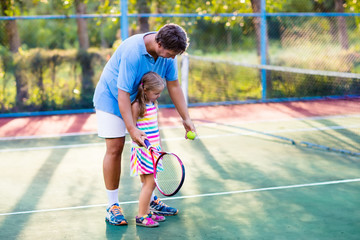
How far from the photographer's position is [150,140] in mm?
4395

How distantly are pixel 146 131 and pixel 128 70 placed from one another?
0.51m

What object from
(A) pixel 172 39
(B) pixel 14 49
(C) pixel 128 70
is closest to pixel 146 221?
(C) pixel 128 70

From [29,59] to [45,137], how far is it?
346 centimetres

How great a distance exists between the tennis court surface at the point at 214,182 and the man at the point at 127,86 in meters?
0.38

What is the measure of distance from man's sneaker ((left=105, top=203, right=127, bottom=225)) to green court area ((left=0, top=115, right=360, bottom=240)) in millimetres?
66

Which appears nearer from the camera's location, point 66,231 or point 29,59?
point 66,231

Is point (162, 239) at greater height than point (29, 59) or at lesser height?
lesser

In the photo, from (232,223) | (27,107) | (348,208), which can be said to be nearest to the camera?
(232,223)

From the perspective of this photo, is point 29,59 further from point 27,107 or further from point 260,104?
point 260,104

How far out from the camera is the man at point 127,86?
4012 millimetres

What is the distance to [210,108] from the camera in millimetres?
11977


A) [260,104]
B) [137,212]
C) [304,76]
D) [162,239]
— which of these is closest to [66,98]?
[260,104]

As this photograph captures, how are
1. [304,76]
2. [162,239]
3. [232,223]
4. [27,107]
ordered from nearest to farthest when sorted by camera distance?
[162,239] → [232,223] → [27,107] → [304,76]

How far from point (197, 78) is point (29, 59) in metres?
3.66
